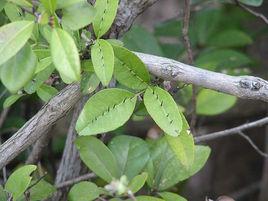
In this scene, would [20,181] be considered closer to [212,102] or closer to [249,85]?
[249,85]

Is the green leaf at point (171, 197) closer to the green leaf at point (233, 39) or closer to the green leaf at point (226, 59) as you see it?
the green leaf at point (226, 59)

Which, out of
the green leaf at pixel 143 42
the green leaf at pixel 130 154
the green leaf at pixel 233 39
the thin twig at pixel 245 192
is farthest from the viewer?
the thin twig at pixel 245 192

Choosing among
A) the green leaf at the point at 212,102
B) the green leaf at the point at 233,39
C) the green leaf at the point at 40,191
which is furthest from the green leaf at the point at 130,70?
the green leaf at the point at 233,39

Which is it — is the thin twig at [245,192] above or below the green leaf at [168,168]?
below

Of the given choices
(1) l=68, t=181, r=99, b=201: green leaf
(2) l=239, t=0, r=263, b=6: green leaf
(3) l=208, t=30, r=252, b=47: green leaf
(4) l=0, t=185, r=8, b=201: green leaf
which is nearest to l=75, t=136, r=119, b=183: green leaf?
(1) l=68, t=181, r=99, b=201: green leaf

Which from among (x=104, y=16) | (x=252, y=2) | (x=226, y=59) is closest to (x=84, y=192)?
(x=104, y=16)

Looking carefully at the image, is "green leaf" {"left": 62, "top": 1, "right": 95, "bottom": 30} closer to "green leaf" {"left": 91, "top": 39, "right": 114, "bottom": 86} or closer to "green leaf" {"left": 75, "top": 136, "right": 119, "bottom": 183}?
"green leaf" {"left": 91, "top": 39, "right": 114, "bottom": 86}

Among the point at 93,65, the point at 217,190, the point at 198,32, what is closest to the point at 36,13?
the point at 93,65
